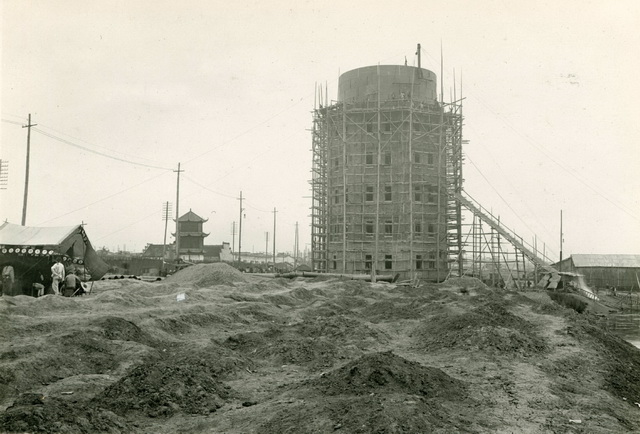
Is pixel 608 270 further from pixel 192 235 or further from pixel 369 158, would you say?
pixel 192 235

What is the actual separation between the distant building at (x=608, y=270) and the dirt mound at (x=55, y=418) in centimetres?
5449

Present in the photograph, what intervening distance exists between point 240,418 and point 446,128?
135 feet

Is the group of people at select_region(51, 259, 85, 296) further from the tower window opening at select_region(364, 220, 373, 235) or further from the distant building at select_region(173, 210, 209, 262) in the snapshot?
the distant building at select_region(173, 210, 209, 262)

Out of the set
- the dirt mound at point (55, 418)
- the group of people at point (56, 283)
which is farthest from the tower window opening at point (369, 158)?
the dirt mound at point (55, 418)

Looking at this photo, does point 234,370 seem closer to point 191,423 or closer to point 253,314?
point 191,423

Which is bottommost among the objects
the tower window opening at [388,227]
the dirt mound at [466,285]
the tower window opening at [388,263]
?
the dirt mound at [466,285]

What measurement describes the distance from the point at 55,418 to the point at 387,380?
5.29m

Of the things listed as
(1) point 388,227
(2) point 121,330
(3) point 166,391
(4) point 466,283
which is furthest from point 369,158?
(3) point 166,391

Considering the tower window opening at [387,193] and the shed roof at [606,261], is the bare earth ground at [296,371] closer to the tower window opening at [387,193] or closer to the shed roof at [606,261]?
the tower window opening at [387,193]

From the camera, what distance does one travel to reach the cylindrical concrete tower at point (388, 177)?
142ft

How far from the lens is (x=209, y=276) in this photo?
3008 cm

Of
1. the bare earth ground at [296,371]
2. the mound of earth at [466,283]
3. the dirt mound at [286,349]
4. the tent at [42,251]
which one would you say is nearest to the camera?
the bare earth ground at [296,371]

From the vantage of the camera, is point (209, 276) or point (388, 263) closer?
point (209, 276)

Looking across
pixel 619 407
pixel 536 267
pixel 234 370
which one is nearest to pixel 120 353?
pixel 234 370
